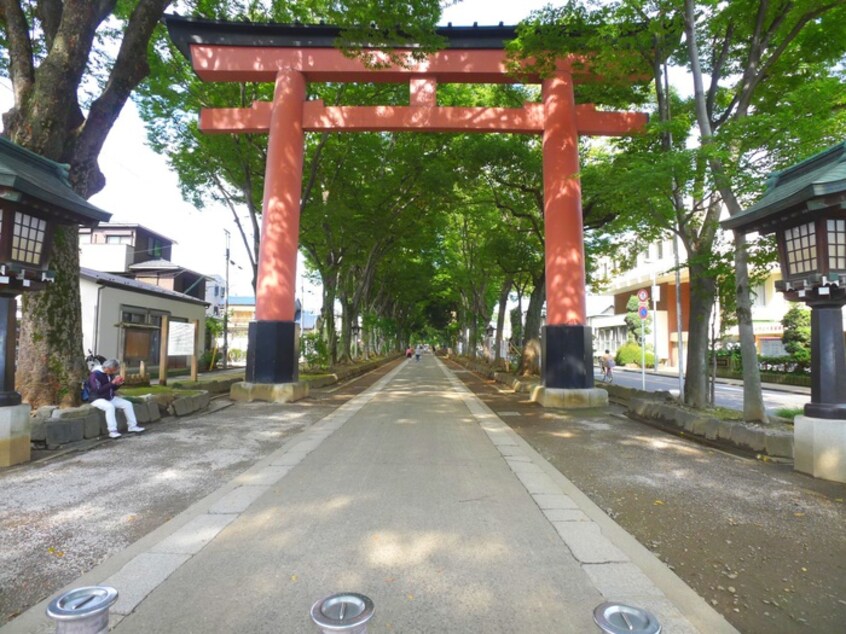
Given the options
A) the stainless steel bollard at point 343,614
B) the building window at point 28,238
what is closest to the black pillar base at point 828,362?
the stainless steel bollard at point 343,614

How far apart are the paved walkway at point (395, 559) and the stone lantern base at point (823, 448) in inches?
111

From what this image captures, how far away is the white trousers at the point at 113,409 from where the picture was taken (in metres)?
7.11

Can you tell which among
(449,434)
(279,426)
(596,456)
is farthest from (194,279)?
(596,456)

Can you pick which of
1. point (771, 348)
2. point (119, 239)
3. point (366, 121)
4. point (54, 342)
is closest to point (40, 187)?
point (54, 342)

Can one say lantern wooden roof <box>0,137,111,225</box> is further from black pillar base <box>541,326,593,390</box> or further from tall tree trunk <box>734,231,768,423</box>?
tall tree trunk <box>734,231,768,423</box>

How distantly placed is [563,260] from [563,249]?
0.92ft

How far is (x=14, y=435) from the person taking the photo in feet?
18.1

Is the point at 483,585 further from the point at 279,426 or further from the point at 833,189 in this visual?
the point at 279,426

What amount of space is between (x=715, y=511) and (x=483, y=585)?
269 centimetres

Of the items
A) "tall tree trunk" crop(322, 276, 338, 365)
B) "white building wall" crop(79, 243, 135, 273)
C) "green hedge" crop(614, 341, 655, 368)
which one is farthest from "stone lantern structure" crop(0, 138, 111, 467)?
"green hedge" crop(614, 341, 655, 368)

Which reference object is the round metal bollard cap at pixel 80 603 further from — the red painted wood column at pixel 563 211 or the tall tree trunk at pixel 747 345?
the red painted wood column at pixel 563 211

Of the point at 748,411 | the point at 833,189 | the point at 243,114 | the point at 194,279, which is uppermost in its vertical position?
the point at 243,114

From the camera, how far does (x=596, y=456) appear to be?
6629 millimetres

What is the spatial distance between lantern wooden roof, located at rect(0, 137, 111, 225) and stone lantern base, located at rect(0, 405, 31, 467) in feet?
7.94
